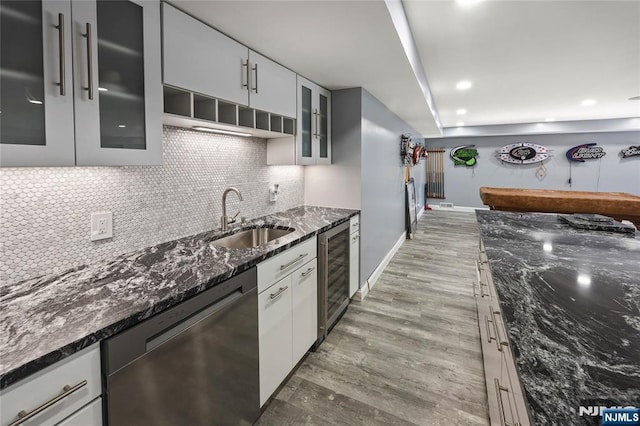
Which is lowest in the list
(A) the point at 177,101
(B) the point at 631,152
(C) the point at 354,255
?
(C) the point at 354,255

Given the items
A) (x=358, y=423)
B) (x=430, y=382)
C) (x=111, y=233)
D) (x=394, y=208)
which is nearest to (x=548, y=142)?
(x=394, y=208)

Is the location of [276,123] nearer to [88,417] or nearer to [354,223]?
[354,223]

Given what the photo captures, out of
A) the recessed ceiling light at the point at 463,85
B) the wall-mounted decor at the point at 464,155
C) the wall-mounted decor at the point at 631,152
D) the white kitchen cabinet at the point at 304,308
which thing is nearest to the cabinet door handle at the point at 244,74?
the white kitchen cabinet at the point at 304,308

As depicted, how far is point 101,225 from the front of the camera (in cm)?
144

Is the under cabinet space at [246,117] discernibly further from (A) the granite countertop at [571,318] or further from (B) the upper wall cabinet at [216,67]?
(A) the granite countertop at [571,318]

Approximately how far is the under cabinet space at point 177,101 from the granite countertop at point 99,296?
0.75m

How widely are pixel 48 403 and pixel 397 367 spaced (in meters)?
1.95

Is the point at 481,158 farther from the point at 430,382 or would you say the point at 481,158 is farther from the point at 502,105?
the point at 430,382

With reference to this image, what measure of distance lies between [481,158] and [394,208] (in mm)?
5394

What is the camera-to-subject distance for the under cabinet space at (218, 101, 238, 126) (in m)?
1.83

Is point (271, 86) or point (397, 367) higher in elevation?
point (271, 86)

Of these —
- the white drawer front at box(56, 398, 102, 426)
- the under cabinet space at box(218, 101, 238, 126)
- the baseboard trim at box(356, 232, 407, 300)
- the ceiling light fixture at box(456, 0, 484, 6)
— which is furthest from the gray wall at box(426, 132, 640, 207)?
the white drawer front at box(56, 398, 102, 426)

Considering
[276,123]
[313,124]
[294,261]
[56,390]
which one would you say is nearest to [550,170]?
[313,124]

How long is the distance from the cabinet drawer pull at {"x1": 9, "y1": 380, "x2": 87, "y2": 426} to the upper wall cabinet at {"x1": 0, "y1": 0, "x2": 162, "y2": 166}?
0.69 metres
